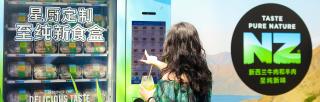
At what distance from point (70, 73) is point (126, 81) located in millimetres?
426

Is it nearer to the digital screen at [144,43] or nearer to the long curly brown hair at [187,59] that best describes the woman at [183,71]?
the long curly brown hair at [187,59]

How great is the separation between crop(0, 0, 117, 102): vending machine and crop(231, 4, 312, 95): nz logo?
1.02m

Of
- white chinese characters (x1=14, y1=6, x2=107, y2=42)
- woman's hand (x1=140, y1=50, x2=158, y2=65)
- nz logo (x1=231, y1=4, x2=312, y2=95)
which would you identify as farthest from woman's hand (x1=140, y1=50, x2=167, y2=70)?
nz logo (x1=231, y1=4, x2=312, y2=95)

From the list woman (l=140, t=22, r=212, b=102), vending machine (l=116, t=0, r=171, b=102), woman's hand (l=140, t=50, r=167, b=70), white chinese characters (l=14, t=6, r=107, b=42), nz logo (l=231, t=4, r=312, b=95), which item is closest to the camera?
woman (l=140, t=22, r=212, b=102)

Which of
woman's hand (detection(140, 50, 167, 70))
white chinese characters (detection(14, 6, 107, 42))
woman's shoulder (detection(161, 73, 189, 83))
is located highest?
white chinese characters (detection(14, 6, 107, 42))

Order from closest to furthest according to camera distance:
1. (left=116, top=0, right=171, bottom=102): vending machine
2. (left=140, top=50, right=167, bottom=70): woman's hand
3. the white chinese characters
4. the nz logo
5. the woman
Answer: the woman → (left=140, top=50, right=167, bottom=70): woman's hand → the white chinese characters → (left=116, top=0, right=171, bottom=102): vending machine → the nz logo

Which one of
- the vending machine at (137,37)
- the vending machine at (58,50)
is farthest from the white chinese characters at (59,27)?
the vending machine at (137,37)

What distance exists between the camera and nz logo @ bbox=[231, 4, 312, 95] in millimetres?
4246

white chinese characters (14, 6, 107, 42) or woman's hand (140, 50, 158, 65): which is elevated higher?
white chinese characters (14, 6, 107, 42)

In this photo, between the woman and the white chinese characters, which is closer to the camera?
the woman

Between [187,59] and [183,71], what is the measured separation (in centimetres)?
8

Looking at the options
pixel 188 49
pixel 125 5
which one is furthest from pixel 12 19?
pixel 188 49

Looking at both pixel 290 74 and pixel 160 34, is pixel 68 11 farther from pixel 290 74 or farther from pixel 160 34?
pixel 290 74

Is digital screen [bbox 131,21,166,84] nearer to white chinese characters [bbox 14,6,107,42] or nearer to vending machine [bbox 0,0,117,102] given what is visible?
vending machine [bbox 0,0,117,102]
